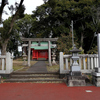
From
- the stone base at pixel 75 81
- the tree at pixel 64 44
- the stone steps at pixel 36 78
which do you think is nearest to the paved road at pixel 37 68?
the stone steps at pixel 36 78

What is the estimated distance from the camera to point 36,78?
273 inches

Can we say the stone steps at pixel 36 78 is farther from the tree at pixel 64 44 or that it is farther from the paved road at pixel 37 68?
the tree at pixel 64 44

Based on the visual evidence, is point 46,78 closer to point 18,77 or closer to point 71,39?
point 18,77

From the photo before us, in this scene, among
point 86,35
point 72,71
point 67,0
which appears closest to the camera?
point 72,71

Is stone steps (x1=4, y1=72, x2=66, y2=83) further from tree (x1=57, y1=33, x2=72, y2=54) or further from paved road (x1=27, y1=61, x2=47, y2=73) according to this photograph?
tree (x1=57, y1=33, x2=72, y2=54)

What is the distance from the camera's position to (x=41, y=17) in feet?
76.7

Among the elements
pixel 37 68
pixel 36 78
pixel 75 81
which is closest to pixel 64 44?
pixel 37 68

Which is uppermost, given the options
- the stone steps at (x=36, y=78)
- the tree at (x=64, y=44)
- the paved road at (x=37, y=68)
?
the tree at (x=64, y=44)

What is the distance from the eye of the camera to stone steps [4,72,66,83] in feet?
21.3

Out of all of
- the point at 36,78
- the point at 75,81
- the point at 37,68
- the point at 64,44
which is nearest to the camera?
the point at 75,81

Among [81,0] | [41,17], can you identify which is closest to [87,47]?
[81,0]

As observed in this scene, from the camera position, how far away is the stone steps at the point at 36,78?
21.3 ft

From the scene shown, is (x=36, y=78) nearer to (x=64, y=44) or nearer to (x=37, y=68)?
(x=37, y=68)

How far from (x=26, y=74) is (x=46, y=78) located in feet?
4.31
